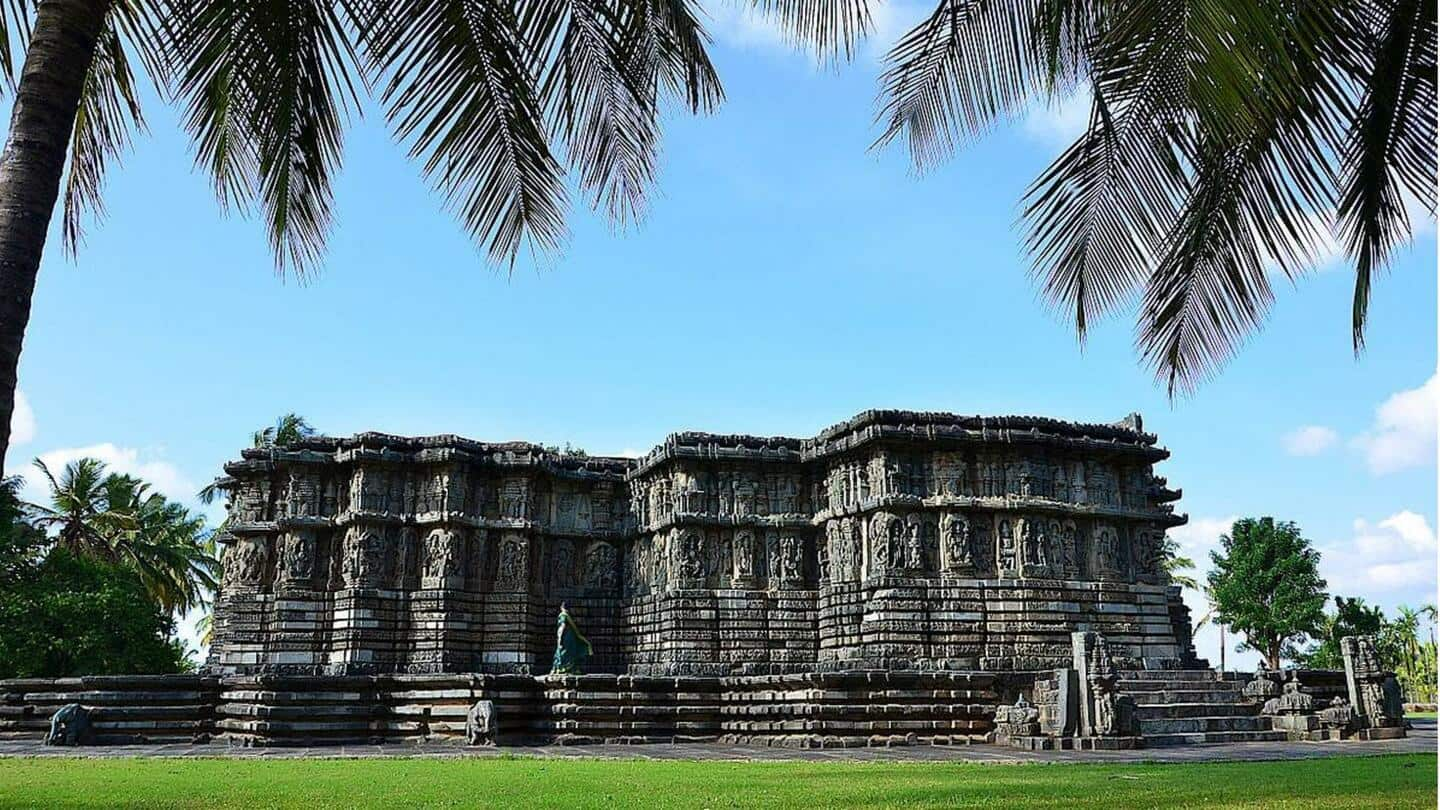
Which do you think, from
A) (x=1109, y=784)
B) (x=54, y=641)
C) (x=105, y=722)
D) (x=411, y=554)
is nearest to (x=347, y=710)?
(x=105, y=722)

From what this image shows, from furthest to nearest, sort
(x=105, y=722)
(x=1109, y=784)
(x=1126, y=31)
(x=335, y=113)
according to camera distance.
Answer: (x=105, y=722), (x=1109, y=784), (x=335, y=113), (x=1126, y=31)

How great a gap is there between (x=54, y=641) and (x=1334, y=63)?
3010 centimetres

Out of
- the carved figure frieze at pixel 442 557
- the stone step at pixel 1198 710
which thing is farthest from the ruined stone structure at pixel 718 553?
the stone step at pixel 1198 710

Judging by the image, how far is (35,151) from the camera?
652 cm

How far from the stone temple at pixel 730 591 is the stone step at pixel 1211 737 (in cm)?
8

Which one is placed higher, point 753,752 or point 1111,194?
point 1111,194

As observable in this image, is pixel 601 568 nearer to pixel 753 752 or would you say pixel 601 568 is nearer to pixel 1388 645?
pixel 753 752

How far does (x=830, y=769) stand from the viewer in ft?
43.7

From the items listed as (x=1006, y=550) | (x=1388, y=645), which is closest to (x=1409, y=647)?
(x=1388, y=645)

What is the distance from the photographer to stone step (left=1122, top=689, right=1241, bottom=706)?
22.6 meters

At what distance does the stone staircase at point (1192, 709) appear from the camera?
819 inches

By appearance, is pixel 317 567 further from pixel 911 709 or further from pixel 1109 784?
pixel 1109 784

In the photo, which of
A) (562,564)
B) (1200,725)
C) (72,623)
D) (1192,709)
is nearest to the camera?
(1200,725)

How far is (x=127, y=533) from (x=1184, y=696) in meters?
35.0
